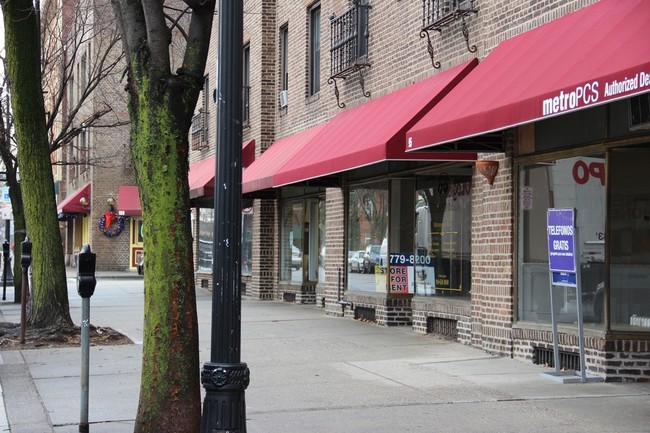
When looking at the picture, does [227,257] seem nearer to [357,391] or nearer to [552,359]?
[357,391]

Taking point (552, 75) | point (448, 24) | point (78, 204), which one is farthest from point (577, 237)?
point (78, 204)

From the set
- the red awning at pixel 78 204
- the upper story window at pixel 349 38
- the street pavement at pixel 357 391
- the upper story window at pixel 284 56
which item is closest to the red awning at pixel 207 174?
the upper story window at pixel 284 56

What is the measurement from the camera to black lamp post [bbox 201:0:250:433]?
566 cm

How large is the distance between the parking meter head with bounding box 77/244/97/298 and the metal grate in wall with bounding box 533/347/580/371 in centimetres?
544

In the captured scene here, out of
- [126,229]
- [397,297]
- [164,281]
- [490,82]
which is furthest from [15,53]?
[126,229]

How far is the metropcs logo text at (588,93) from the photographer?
693cm

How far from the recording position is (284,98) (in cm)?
2014

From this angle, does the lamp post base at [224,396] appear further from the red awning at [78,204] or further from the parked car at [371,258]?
the red awning at [78,204]

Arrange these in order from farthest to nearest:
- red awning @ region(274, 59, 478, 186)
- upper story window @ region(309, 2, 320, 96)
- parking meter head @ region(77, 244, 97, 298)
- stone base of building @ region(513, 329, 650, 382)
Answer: upper story window @ region(309, 2, 320, 96) → red awning @ region(274, 59, 478, 186) → stone base of building @ region(513, 329, 650, 382) → parking meter head @ region(77, 244, 97, 298)

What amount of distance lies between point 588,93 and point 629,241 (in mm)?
2447

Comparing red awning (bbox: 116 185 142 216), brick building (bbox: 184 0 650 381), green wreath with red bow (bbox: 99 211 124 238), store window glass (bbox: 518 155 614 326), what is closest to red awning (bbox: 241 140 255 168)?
brick building (bbox: 184 0 650 381)

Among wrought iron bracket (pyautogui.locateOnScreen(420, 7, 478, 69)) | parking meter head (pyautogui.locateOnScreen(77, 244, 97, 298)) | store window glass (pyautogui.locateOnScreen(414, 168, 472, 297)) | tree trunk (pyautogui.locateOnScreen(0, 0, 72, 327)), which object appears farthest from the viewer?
tree trunk (pyautogui.locateOnScreen(0, 0, 72, 327))

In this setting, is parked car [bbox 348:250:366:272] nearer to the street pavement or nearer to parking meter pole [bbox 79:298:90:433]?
the street pavement

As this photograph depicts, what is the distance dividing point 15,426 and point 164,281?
225 centimetres
